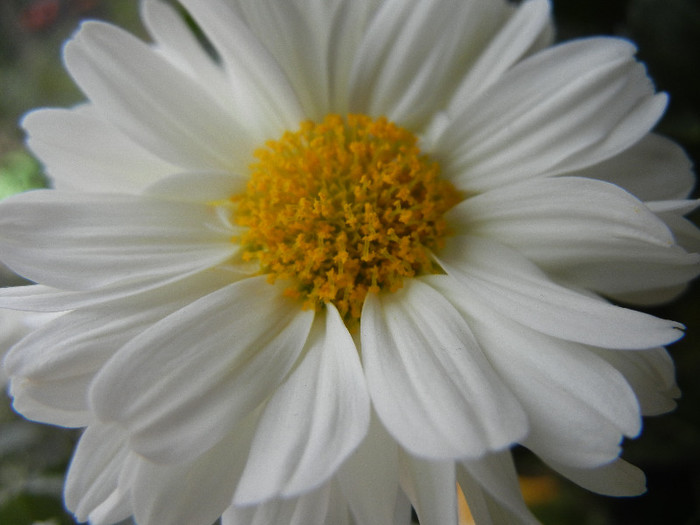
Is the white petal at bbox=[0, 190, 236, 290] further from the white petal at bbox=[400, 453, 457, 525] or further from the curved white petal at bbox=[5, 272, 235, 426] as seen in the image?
the white petal at bbox=[400, 453, 457, 525]

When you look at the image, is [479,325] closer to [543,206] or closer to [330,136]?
[543,206]

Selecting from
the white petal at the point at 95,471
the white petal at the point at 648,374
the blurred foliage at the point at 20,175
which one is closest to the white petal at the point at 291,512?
the white petal at the point at 95,471

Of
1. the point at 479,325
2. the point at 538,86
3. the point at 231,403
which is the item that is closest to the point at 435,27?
the point at 538,86

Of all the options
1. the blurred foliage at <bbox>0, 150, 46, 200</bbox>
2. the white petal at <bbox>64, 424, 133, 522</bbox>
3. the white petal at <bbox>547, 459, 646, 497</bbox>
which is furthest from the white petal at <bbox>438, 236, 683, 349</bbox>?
the blurred foliage at <bbox>0, 150, 46, 200</bbox>

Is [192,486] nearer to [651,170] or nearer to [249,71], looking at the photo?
[249,71]

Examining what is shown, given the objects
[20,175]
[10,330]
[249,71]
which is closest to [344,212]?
[249,71]

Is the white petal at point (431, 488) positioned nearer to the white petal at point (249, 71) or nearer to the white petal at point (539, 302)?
the white petal at point (539, 302)
